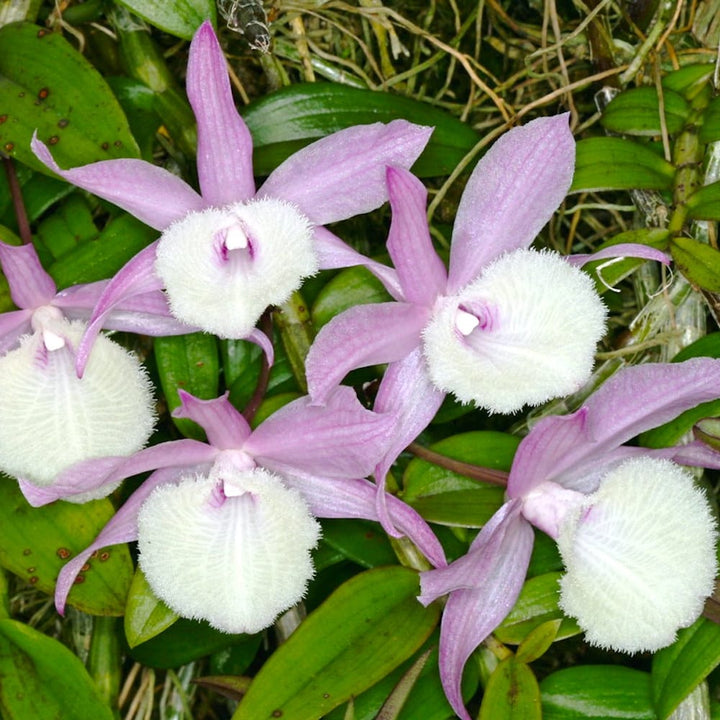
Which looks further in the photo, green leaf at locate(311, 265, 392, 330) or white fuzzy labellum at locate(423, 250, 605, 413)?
green leaf at locate(311, 265, 392, 330)

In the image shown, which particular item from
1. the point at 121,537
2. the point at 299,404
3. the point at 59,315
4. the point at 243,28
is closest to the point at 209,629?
the point at 121,537

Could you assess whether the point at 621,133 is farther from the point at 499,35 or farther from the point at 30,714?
the point at 30,714

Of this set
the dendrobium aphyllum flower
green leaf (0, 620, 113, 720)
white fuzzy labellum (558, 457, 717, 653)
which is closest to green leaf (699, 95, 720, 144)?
the dendrobium aphyllum flower

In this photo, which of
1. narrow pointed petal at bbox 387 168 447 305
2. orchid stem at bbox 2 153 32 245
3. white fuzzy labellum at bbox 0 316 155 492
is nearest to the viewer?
narrow pointed petal at bbox 387 168 447 305

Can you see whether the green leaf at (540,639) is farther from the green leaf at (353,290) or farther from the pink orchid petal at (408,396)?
the green leaf at (353,290)

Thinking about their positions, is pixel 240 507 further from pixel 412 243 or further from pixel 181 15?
pixel 181 15

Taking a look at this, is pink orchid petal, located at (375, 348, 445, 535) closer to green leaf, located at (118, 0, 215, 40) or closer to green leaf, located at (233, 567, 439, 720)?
green leaf, located at (233, 567, 439, 720)

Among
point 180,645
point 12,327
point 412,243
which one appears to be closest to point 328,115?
point 412,243
